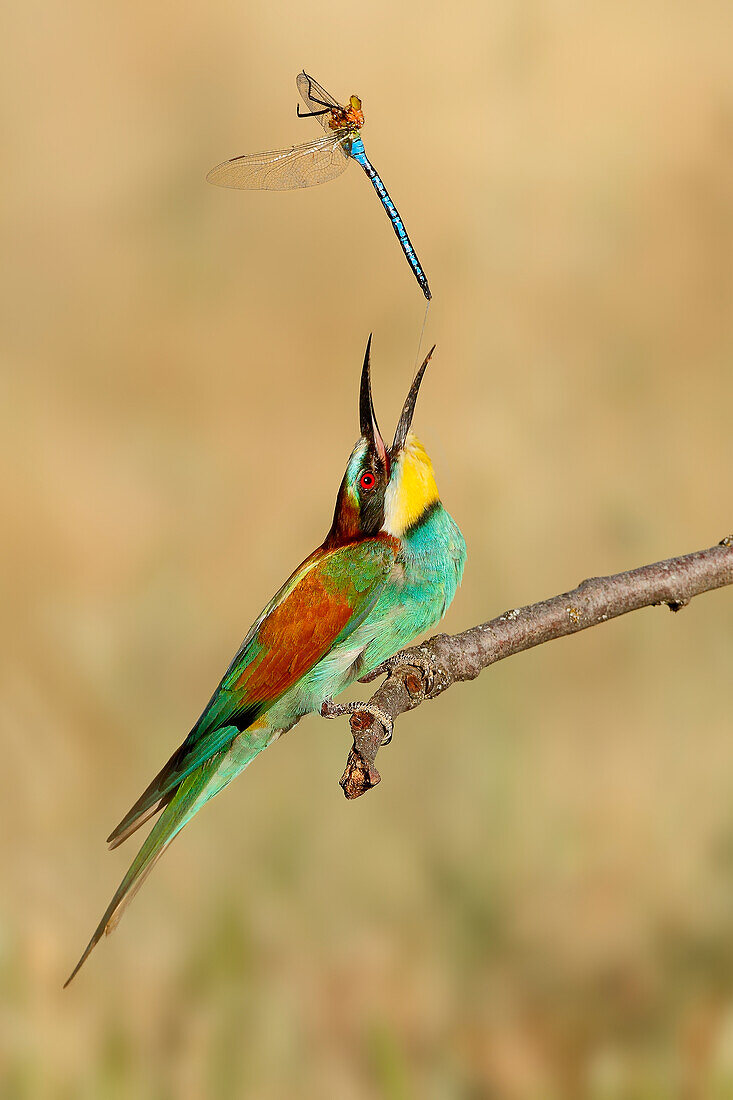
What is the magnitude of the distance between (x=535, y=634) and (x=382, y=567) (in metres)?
0.21

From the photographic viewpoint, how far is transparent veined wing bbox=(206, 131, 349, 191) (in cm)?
109

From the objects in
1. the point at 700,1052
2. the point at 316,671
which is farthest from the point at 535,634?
the point at 700,1052

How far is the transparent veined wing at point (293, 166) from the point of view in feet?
3.57

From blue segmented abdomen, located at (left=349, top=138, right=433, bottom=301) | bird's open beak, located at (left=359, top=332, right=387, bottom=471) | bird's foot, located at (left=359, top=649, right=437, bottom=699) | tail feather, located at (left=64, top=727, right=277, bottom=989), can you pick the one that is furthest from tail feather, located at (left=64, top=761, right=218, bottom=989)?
blue segmented abdomen, located at (left=349, top=138, right=433, bottom=301)

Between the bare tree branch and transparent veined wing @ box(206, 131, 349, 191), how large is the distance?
0.53 m

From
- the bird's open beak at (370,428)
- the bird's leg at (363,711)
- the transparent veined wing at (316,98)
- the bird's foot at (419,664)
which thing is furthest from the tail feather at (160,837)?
the transparent veined wing at (316,98)

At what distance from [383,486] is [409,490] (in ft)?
0.13

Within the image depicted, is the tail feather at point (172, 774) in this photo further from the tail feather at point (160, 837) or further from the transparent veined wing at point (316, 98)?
the transparent veined wing at point (316, 98)

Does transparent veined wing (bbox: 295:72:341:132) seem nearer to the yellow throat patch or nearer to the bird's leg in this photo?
the yellow throat patch

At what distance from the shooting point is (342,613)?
1.05m

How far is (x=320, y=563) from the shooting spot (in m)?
1.07

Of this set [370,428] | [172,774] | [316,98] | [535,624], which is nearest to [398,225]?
[370,428]

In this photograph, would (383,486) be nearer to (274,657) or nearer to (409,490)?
(409,490)

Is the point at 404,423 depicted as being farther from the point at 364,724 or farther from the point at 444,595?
the point at 364,724
